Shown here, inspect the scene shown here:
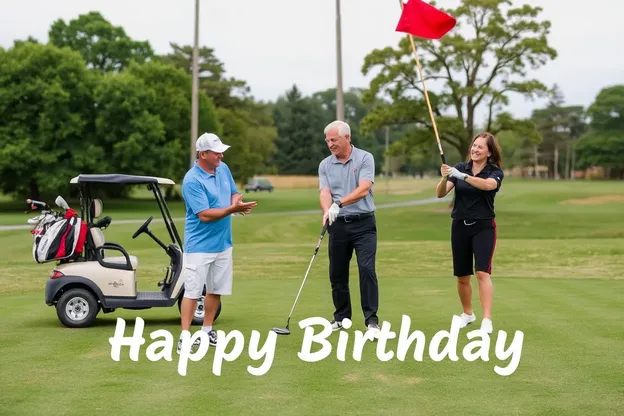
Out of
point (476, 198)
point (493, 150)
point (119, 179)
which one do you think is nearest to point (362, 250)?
point (476, 198)

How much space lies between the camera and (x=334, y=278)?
8719 mm

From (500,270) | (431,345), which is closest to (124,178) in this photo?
(431,345)

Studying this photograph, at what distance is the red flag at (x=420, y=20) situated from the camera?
10.2 meters

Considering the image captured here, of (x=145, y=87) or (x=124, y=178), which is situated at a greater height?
(x=145, y=87)

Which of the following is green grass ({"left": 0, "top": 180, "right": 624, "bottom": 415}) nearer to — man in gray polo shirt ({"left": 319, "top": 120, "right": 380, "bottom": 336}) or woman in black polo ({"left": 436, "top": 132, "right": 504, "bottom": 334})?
man in gray polo shirt ({"left": 319, "top": 120, "right": 380, "bottom": 336})

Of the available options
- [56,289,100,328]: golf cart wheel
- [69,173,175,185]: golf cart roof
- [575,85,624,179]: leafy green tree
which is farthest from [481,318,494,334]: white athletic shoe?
[575,85,624,179]: leafy green tree

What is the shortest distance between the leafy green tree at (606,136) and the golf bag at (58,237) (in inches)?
5199

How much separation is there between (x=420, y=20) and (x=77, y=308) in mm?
4921

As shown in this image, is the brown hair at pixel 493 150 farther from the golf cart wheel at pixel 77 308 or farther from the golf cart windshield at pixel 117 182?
the golf cart wheel at pixel 77 308

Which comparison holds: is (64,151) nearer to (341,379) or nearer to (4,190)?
(4,190)

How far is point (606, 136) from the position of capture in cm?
13550

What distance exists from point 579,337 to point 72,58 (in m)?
54.6

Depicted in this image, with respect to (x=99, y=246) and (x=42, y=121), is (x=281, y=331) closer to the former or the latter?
(x=99, y=246)

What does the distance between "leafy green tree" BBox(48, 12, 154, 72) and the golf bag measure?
210ft
